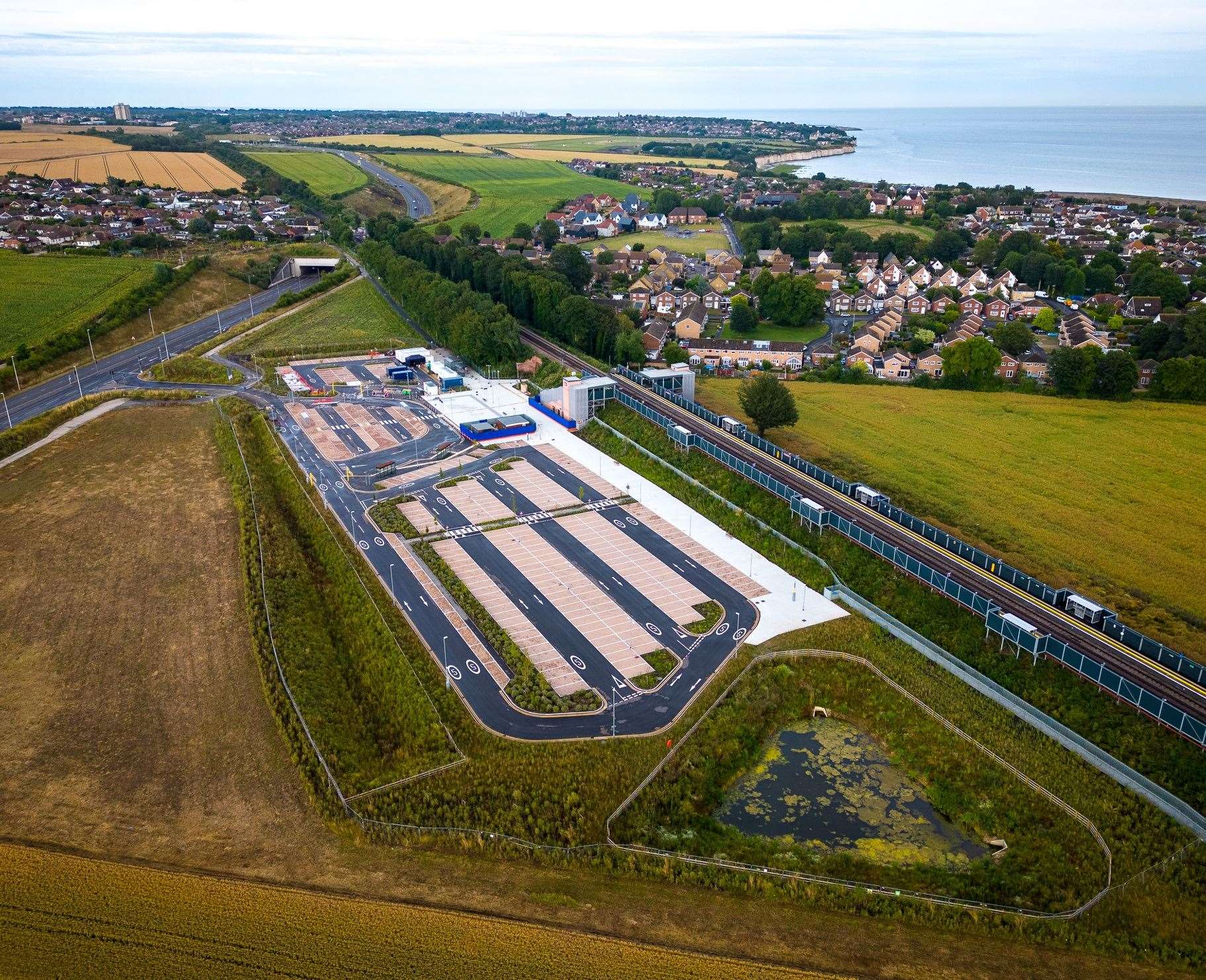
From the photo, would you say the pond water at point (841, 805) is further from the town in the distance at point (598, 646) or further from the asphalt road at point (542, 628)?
the asphalt road at point (542, 628)

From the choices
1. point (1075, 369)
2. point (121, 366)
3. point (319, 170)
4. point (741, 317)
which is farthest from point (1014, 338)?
point (319, 170)

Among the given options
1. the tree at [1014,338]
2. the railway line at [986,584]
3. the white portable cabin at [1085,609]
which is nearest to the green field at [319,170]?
the tree at [1014,338]

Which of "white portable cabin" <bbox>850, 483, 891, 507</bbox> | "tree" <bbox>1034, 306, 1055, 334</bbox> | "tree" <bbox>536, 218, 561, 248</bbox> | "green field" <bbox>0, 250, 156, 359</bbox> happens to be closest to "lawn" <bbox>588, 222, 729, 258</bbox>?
"tree" <bbox>536, 218, 561, 248</bbox>

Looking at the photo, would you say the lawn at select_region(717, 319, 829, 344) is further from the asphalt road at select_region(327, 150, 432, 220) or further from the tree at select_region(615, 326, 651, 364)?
the asphalt road at select_region(327, 150, 432, 220)

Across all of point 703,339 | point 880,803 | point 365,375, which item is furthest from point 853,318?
point 880,803

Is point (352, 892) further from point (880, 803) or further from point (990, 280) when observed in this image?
point (990, 280)
